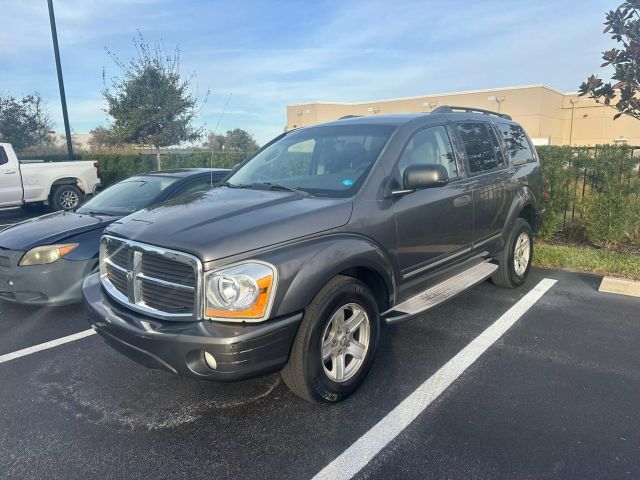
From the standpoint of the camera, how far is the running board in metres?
3.62

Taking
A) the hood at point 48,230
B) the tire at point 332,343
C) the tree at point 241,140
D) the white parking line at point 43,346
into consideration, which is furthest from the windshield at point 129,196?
the tree at point 241,140

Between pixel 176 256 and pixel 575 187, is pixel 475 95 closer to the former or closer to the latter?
pixel 575 187

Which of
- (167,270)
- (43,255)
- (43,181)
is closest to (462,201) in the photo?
(167,270)

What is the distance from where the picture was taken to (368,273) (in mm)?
3439

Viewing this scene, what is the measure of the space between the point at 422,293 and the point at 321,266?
4.72 feet

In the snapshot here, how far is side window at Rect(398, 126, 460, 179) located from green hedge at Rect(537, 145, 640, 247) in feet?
12.7

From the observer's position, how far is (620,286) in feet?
18.3

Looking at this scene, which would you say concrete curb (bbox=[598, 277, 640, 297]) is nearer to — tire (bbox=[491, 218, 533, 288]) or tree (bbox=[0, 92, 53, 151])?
tire (bbox=[491, 218, 533, 288])

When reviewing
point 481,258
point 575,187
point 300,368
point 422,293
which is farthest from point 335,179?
point 575,187

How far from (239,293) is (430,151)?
2285mm

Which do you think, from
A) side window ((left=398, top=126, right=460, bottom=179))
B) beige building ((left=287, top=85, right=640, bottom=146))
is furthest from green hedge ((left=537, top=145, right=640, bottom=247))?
beige building ((left=287, top=85, right=640, bottom=146))

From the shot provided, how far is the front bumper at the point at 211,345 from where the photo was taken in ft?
8.61

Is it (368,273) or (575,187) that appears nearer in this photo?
(368,273)

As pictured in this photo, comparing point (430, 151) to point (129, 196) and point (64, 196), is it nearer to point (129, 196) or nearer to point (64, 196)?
point (129, 196)
